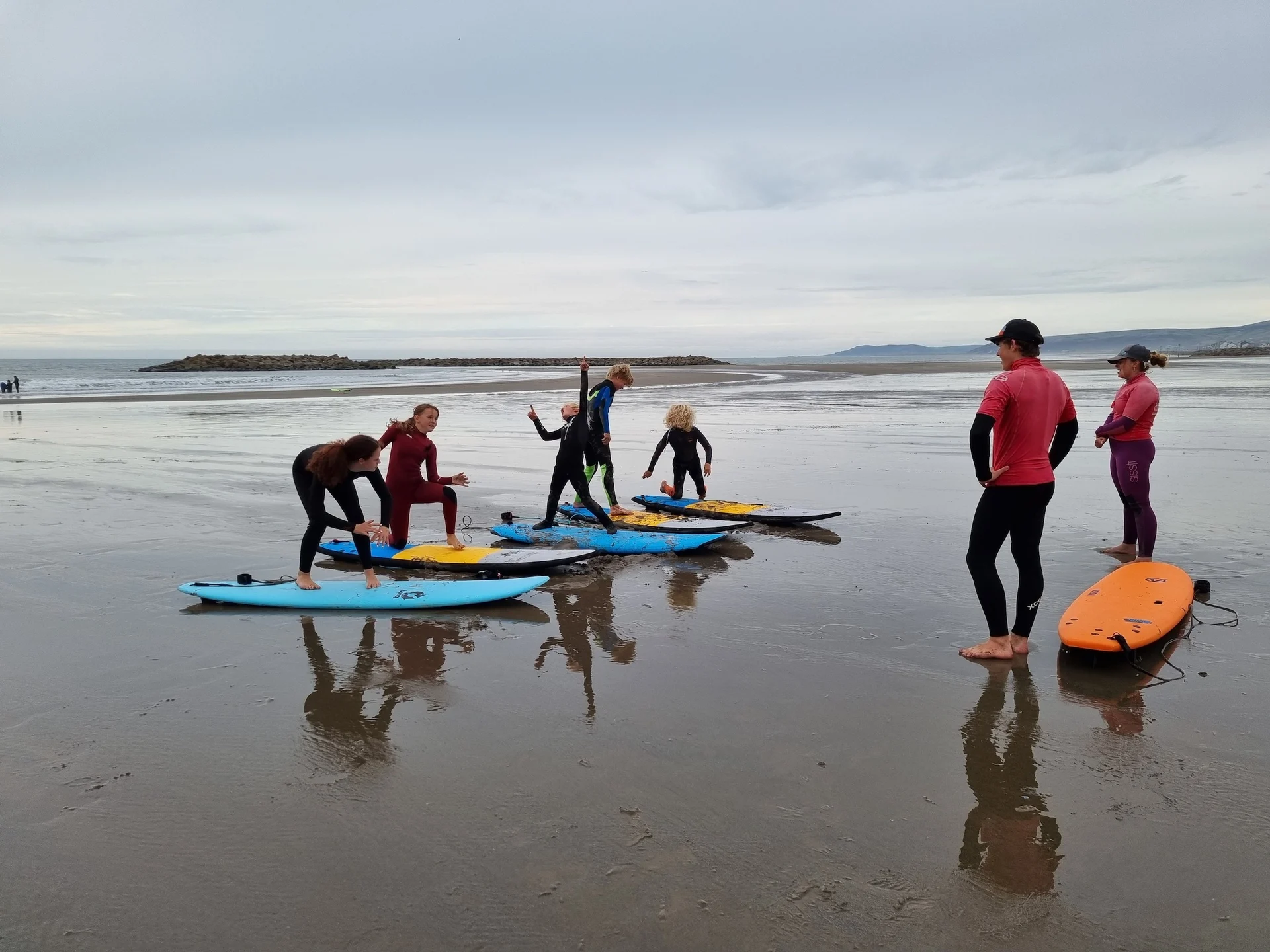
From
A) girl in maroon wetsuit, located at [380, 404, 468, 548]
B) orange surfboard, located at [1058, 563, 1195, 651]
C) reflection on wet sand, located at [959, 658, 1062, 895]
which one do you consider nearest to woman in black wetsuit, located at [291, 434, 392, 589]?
girl in maroon wetsuit, located at [380, 404, 468, 548]

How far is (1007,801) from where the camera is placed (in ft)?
12.0

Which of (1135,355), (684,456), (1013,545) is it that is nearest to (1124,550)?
(1135,355)

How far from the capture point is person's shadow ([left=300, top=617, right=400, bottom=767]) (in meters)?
4.18

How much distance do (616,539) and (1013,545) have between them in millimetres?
4148

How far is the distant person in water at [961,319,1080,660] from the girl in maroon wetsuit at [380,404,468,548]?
478 cm

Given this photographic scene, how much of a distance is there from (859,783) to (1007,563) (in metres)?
4.49

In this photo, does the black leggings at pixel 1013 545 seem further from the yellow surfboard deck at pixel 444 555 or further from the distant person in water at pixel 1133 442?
the yellow surfboard deck at pixel 444 555

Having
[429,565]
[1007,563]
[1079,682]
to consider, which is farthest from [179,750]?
[1007,563]

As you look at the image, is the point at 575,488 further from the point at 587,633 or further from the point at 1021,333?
the point at 1021,333

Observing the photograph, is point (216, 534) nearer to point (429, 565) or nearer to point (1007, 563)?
point (429, 565)

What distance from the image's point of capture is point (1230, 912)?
291cm

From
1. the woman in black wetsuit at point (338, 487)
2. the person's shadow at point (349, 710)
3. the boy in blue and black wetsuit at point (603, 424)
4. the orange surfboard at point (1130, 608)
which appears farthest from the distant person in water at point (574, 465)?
the orange surfboard at point (1130, 608)

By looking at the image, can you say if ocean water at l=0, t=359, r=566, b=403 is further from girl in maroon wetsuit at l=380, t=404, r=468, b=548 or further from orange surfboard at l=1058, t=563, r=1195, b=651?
orange surfboard at l=1058, t=563, r=1195, b=651

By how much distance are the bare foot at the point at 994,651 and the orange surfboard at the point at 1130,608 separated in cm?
35
